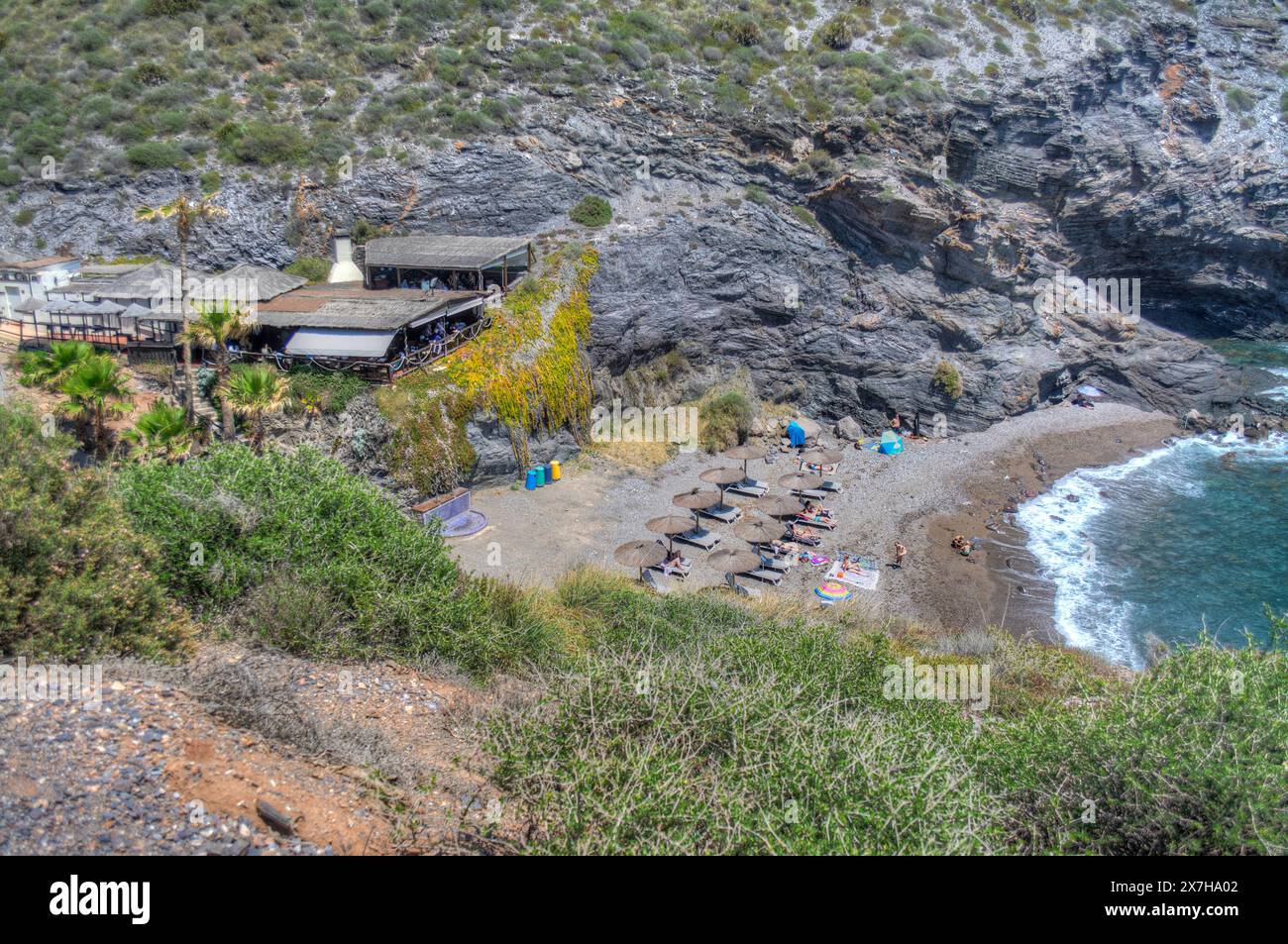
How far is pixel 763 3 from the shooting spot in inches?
1896

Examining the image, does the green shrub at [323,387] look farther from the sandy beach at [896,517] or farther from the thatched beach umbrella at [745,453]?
the thatched beach umbrella at [745,453]

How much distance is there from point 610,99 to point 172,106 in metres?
19.7

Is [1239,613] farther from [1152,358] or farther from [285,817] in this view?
[285,817]

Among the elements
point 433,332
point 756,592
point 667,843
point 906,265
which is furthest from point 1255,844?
point 906,265

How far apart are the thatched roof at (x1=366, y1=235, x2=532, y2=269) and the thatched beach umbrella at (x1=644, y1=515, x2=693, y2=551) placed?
41.4 ft

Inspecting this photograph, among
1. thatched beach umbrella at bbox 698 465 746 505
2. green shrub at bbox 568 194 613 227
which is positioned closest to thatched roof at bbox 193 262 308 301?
green shrub at bbox 568 194 613 227

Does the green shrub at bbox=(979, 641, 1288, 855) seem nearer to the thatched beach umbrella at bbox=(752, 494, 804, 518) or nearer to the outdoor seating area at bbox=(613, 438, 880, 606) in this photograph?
the outdoor seating area at bbox=(613, 438, 880, 606)

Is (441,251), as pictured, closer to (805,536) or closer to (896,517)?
(805,536)

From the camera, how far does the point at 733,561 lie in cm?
2150

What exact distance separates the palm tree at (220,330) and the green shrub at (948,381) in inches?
1090

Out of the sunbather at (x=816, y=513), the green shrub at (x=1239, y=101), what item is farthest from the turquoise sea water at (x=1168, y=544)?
the green shrub at (x=1239, y=101)

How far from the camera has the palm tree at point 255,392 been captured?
2144 cm

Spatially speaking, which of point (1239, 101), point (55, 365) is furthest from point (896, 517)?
point (1239, 101)

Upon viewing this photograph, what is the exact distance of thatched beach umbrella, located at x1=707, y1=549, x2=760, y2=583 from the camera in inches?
839
